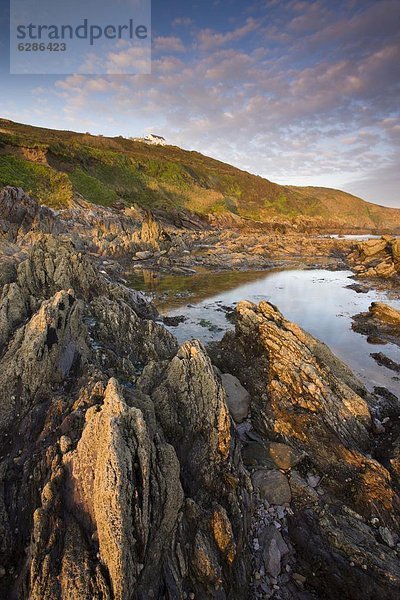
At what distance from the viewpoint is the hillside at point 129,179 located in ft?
263

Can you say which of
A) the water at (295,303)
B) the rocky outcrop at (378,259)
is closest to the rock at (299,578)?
the water at (295,303)

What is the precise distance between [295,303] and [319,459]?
21551 mm

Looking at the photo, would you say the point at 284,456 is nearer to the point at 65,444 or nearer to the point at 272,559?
the point at 272,559

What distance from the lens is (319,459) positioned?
923 centimetres

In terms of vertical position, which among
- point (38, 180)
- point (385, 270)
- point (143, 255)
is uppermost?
point (38, 180)

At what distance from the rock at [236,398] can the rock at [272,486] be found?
2378 millimetres

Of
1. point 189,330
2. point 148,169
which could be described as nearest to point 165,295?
point 189,330

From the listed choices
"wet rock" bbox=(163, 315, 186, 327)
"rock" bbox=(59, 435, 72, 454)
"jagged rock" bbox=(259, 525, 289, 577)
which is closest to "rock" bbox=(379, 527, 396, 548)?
"jagged rock" bbox=(259, 525, 289, 577)

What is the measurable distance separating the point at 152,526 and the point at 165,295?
2654 cm

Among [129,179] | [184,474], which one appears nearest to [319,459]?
[184,474]

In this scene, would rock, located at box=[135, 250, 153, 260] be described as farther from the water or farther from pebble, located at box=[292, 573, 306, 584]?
pebble, located at box=[292, 573, 306, 584]

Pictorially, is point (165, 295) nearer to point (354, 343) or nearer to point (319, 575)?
point (354, 343)

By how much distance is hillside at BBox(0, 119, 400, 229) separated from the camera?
8019cm

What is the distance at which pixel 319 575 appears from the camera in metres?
6.68
